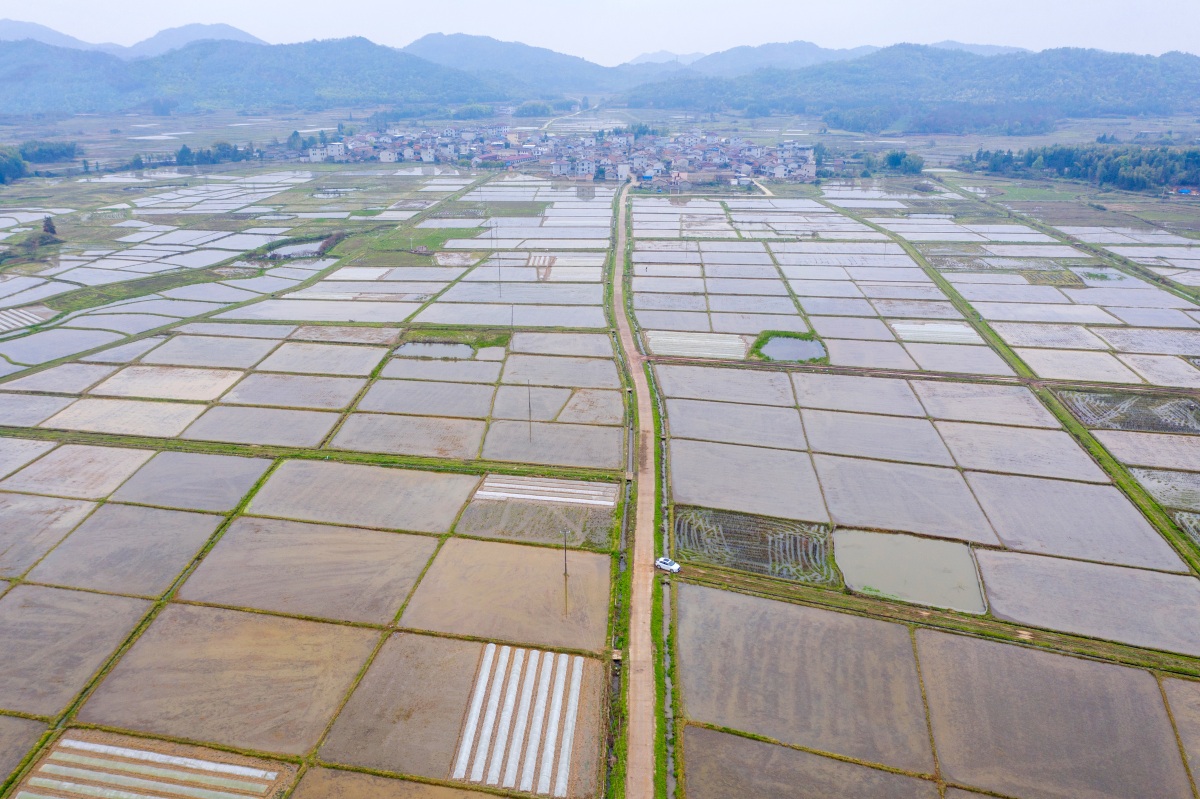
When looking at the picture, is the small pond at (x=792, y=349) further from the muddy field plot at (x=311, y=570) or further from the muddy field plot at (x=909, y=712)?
the muddy field plot at (x=311, y=570)

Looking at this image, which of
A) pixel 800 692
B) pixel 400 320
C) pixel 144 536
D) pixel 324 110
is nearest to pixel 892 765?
pixel 800 692

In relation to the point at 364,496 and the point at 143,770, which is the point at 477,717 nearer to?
the point at 143,770

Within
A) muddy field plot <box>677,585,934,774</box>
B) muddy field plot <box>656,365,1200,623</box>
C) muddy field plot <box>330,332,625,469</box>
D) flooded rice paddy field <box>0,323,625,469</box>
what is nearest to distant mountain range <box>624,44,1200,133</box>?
muddy field plot <box>656,365,1200,623</box>

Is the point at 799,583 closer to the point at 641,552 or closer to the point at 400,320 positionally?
the point at 641,552

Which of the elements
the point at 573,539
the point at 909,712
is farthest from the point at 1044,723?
the point at 573,539

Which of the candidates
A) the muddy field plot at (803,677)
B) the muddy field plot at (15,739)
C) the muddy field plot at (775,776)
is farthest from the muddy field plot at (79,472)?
the muddy field plot at (775,776)

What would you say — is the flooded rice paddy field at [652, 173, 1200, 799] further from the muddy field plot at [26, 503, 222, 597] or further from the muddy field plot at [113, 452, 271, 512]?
the muddy field plot at [113, 452, 271, 512]
